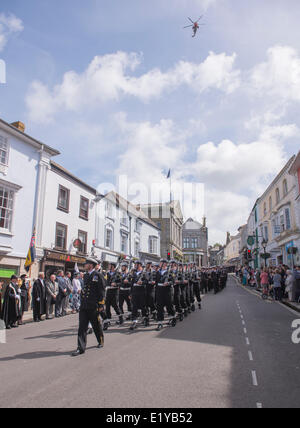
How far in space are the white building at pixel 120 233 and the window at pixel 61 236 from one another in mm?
4967

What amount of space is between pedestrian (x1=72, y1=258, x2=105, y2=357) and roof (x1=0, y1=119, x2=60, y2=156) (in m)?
14.3

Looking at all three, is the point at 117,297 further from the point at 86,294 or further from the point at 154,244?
the point at 154,244

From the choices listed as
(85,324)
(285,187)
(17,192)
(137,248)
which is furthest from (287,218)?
(85,324)

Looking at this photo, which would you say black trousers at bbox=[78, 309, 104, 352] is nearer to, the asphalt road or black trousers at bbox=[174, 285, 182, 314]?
the asphalt road

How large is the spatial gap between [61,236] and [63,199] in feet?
9.31

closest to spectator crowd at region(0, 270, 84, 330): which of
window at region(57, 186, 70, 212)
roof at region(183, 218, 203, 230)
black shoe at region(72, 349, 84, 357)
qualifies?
black shoe at region(72, 349, 84, 357)

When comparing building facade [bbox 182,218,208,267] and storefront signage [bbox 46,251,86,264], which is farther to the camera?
building facade [bbox 182,218,208,267]

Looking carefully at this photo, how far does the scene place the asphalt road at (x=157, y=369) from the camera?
4301mm

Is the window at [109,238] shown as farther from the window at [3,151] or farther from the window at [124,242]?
the window at [3,151]

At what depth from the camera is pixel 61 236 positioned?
23.0m

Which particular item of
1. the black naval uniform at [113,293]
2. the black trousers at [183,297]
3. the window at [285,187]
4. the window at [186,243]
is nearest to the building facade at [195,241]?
the window at [186,243]

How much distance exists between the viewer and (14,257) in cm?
1836

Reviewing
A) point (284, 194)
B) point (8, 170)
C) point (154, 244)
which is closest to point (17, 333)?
point (8, 170)

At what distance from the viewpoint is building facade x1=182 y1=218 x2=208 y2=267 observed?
9288 centimetres
